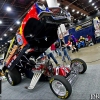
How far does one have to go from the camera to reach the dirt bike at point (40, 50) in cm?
202

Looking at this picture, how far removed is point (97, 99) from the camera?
1.85 m

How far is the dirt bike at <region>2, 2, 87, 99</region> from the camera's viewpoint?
6.63 feet

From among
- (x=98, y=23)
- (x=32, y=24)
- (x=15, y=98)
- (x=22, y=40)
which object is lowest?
(x=15, y=98)

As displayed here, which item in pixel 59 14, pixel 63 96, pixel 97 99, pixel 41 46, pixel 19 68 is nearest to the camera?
pixel 97 99

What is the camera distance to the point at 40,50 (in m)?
3.27

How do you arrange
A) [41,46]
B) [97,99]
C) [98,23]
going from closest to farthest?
[97,99]
[41,46]
[98,23]

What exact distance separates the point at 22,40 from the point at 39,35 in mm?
440

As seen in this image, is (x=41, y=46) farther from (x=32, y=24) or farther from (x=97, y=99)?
(x=97, y=99)

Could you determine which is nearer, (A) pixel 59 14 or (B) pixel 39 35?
(A) pixel 59 14

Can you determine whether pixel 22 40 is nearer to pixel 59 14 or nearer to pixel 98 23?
pixel 59 14

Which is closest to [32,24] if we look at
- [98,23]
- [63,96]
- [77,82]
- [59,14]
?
[59,14]

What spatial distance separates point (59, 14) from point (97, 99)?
1790 mm

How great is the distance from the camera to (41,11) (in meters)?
1.93

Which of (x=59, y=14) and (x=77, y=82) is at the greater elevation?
(x=59, y=14)
